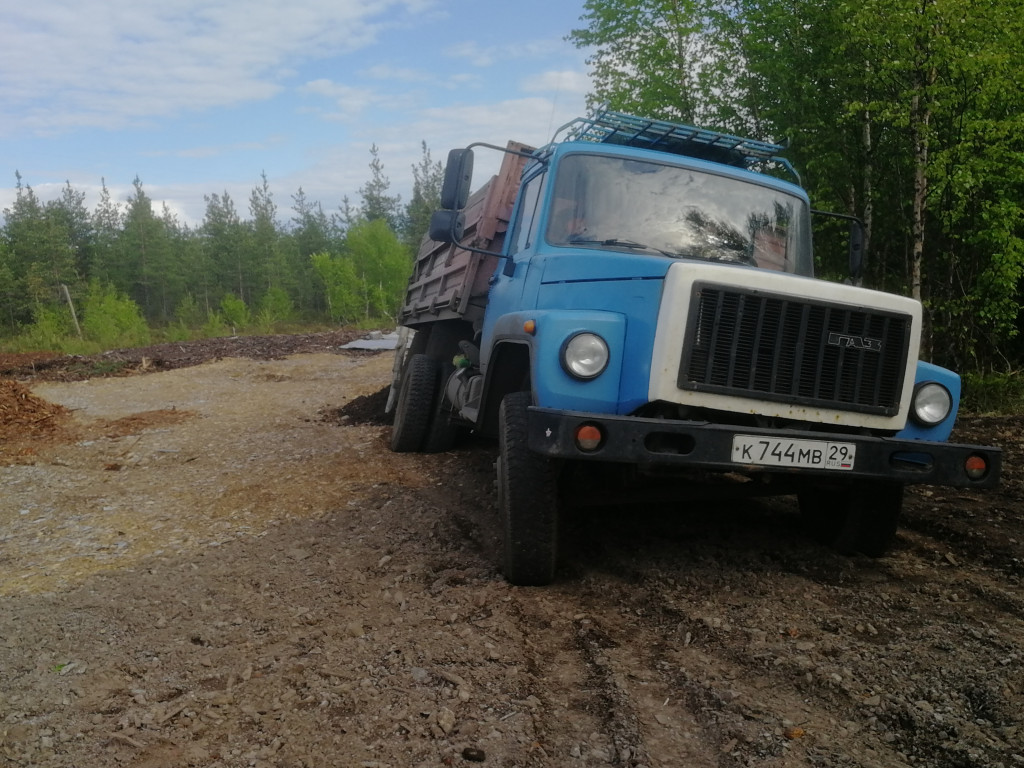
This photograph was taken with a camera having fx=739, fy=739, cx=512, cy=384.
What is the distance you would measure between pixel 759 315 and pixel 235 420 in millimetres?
7569

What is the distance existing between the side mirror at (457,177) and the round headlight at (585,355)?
4.90ft

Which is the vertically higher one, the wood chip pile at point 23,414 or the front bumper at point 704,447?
the front bumper at point 704,447

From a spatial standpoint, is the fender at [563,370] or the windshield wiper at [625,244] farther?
the windshield wiper at [625,244]

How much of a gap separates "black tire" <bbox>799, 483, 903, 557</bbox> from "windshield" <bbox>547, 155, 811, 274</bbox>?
4.46 feet

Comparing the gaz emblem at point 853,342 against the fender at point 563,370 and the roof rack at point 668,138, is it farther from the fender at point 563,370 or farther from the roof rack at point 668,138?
the roof rack at point 668,138

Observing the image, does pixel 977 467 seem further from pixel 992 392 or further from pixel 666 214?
pixel 992 392

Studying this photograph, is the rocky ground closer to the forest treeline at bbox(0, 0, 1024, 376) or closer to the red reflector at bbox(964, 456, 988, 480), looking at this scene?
the red reflector at bbox(964, 456, 988, 480)

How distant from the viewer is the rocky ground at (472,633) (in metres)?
2.38

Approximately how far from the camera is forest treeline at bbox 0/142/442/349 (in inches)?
1372

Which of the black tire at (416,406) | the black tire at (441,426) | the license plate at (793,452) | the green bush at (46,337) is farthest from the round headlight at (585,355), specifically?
the green bush at (46,337)

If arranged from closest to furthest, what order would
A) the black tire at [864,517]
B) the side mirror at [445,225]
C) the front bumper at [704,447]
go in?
1. the front bumper at [704,447]
2. the black tire at [864,517]
3. the side mirror at [445,225]

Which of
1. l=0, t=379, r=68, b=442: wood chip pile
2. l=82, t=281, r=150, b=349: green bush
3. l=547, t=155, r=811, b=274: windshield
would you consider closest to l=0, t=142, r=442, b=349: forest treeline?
l=82, t=281, r=150, b=349: green bush

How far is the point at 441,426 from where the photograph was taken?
6953mm

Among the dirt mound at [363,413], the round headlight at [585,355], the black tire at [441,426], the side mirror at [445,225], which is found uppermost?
the side mirror at [445,225]
